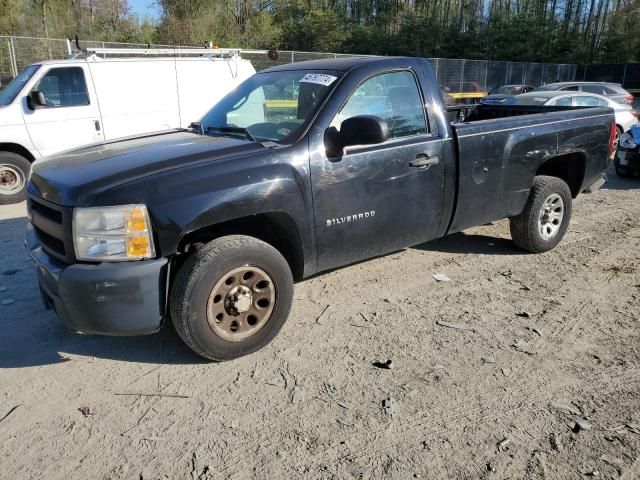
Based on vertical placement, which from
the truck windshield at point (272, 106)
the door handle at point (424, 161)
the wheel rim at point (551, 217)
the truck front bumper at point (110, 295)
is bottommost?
the wheel rim at point (551, 217)

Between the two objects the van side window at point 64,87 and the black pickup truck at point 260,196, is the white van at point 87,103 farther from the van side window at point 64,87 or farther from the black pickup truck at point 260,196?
the black pickup truck at point 260,196

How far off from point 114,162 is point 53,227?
543 millimetres

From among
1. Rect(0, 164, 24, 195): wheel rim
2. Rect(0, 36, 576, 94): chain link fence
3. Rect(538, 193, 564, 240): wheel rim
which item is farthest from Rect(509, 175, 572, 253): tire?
Rect(0, 36, 576, 94): chain link fence

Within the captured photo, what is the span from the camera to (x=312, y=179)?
349cm

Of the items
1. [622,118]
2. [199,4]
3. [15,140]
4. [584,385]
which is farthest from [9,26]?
[584,385]

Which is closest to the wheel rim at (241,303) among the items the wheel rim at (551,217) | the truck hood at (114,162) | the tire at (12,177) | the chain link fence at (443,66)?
the truck hood at (114,162)

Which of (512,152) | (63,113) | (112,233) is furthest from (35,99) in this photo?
(512,152)

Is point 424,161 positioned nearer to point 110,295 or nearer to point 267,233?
point 267,233

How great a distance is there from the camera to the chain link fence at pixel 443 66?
15.1 metres

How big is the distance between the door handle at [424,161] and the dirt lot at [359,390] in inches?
44.0

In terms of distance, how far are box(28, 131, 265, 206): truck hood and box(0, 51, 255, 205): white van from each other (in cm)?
484

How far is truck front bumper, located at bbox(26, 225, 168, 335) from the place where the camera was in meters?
2.89

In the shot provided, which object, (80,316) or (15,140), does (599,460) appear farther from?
(15,140)

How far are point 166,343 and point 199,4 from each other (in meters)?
37.5
